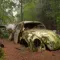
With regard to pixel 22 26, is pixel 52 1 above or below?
above

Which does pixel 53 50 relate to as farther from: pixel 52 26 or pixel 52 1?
pixel 52 26

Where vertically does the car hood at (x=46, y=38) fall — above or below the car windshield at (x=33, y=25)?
below

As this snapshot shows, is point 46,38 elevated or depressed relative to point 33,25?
depressed

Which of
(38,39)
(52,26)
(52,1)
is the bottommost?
(52,26)

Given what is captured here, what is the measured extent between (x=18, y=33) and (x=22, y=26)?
52 centimetres

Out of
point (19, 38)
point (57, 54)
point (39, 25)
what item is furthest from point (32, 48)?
point (39, 25)

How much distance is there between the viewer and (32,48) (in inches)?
359

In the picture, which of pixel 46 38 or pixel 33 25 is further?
pixel 33 25

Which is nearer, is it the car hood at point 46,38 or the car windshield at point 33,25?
the car hood at point 46,38

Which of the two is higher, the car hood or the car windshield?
the car windshield

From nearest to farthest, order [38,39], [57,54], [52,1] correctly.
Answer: [57,54], [38,39], [52,1]

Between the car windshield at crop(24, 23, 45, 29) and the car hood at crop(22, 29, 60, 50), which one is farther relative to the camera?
the car windshield at crop(24, 23, 45, 29)

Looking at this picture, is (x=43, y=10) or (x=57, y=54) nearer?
(x=57, y=54)

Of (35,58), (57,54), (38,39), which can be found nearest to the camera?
(35,58)
